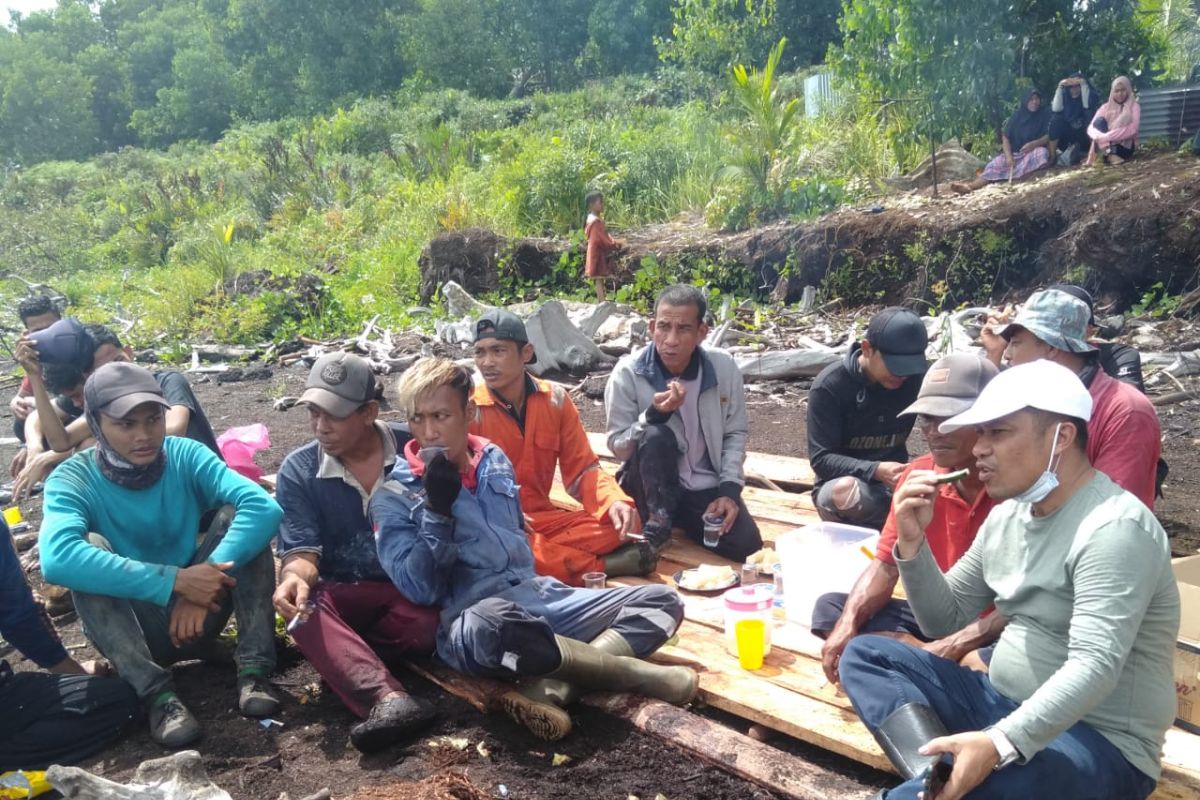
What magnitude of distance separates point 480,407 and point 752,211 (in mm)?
8891

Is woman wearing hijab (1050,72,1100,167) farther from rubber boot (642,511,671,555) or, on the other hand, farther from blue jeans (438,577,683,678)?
blue jeans (438,577,683,678)

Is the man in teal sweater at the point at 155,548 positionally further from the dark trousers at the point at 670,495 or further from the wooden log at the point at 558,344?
the wooden log at the point at 558,344

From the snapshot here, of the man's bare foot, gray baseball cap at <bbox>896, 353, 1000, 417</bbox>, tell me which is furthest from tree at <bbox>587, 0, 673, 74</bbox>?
the man's bare foot

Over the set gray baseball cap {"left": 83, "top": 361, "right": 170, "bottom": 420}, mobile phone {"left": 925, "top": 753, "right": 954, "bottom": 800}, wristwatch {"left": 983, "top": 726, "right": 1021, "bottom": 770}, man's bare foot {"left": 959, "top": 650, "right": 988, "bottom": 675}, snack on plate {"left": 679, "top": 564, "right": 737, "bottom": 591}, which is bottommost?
snack on plate {"left": 679, "top": 564, "right": 737, "bottom": 591}

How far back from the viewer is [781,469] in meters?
5.46

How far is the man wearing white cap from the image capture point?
6.61 ft

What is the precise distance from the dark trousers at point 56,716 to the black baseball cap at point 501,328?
1.89 meters

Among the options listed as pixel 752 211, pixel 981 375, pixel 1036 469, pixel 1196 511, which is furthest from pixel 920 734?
pixel 752 211

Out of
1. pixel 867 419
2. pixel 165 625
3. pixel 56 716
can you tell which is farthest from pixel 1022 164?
pixel 56 716

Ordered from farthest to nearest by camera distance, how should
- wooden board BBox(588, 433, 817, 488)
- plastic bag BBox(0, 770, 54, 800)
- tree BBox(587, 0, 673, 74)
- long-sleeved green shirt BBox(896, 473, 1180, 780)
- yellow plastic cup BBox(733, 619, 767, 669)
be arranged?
tree BBox(587, 0, 673, 74) < wooden board BBox(588, 433, 817, 488) < yellow plastic cup BBox(733, 619, 767, 669) < plastic bag BBox(0, 770, 54, 800) < long-sleeved green shirt BBox(896, 473, 1180, 780)

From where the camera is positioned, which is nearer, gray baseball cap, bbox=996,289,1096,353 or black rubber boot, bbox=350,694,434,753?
black rubber boot, bbox=350,694,434,753

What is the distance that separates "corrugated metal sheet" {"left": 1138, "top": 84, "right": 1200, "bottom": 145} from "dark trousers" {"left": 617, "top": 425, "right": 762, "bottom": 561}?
9.92 m

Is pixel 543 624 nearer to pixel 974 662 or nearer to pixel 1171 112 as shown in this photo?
pixel 974 662

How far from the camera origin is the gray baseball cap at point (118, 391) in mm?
3273
